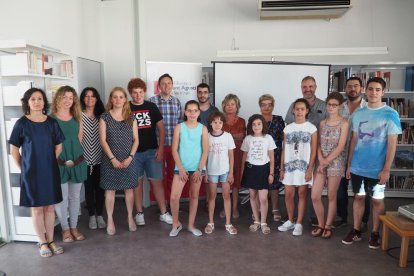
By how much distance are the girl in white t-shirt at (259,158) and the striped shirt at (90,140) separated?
1485mm

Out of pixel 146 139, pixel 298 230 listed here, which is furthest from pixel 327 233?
pixel 146 139

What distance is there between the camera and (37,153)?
2748mm

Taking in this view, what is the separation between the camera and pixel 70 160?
3049 millimetres

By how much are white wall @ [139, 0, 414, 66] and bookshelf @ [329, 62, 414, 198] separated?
10.0 inches

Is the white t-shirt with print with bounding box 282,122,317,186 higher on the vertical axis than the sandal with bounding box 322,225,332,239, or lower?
higher

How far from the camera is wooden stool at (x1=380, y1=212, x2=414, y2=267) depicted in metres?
2.63

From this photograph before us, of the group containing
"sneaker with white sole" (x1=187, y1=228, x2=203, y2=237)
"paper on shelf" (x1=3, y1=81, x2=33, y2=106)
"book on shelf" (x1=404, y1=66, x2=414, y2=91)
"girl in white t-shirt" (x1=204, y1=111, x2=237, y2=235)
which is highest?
"book on shelf" (x1=404, y1=66, x2=414, y2=91)

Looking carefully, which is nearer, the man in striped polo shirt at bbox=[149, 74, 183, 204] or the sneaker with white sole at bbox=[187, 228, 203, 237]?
the sneaker with white sole at bbox=[187, 228, 203, 237]

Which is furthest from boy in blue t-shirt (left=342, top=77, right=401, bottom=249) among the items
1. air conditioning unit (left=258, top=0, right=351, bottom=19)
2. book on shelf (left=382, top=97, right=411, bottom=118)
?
book on shelf (left=382, top=97, right=411, bottom=118)

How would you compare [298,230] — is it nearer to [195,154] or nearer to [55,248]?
[195,154]

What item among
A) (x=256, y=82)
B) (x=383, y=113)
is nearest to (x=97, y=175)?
(x=256, y=82)

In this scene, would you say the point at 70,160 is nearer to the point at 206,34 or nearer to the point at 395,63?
the point at 206,34

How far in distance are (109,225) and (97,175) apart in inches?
21.0

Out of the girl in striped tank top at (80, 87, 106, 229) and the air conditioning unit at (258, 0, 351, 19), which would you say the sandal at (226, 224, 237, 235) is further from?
the air conditioning unit at (258, 0, 351, 19)
